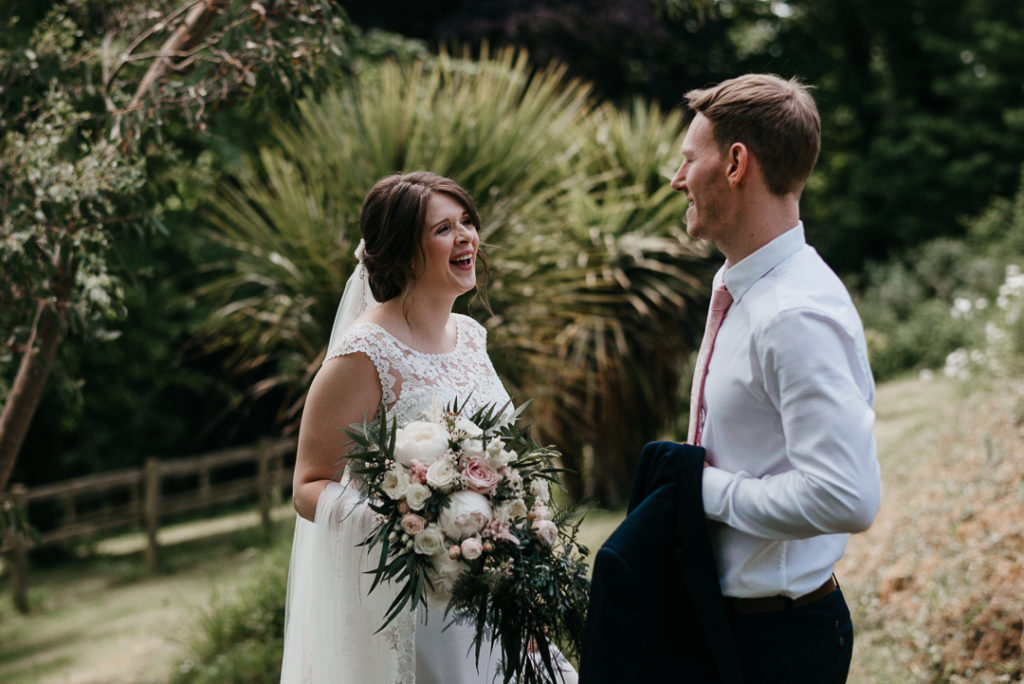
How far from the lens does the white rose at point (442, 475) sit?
7.29 feet

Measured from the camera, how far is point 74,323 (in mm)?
3746

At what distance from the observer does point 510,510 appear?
91.0 inches

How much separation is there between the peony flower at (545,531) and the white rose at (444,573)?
19 cm

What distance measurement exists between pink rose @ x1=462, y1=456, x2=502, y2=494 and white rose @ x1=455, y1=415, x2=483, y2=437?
7 centimetres

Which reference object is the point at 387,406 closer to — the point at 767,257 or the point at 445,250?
the point at 445,250

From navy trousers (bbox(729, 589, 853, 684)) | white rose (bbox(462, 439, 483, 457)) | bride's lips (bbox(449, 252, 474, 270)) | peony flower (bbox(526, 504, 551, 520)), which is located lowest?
navy trousers (bbox(729, 589, 853, 684))

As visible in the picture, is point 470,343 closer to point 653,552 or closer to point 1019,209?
point 653,552

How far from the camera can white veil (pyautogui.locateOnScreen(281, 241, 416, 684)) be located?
2.58 metres

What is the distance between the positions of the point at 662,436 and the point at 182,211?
6964 millimetres

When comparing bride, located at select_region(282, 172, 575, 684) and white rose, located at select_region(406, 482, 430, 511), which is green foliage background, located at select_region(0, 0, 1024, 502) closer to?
bride, located at select_region(282, 172, 575, 684)

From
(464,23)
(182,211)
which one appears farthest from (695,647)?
(464,23)

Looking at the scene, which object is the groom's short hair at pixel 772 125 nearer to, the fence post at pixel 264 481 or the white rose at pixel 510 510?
the white rose at pixel 510 510

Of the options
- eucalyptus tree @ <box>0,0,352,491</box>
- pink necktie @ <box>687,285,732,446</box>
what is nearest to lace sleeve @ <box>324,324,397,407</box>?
pink necktie @ <box>687,285,732,446</box>

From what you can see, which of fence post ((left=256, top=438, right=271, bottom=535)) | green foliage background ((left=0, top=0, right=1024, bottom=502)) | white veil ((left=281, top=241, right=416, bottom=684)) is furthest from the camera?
fence post ((left=256, top=438, right=271, bottom=535))
